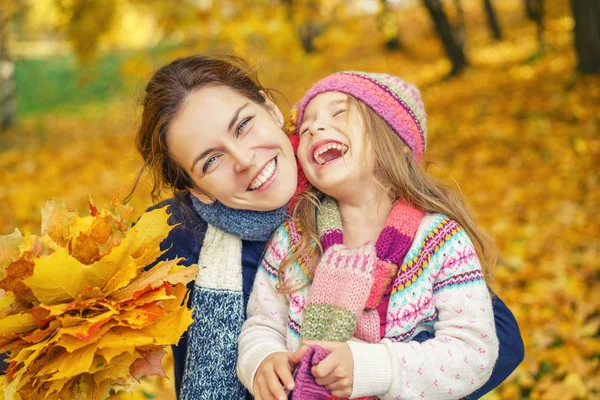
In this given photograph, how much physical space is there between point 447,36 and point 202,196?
9.70 meters

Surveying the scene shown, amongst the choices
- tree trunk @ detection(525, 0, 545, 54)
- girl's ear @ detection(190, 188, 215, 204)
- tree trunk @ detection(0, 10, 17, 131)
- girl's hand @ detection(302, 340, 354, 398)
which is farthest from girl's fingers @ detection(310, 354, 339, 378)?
tree trunk @ detection(525, 0, 545, 54)

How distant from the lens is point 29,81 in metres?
18.5

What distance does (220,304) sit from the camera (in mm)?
1909

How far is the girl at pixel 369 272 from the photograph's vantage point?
5.27 feet

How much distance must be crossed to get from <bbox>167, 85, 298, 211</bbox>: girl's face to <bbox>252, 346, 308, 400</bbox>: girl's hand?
1.62ft

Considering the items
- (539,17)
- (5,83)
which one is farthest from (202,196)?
(539,17)

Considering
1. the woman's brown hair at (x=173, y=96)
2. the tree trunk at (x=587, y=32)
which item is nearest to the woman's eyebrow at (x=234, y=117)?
the woman's brown hair at (x=173, y=96)

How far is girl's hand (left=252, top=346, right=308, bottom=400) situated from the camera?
1.58 meters

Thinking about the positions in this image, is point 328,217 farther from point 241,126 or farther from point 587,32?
point 587,32

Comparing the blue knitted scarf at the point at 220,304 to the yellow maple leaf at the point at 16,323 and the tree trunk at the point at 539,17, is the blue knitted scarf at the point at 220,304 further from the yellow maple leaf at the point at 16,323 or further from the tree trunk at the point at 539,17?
the tree trunk at the point at 539,17

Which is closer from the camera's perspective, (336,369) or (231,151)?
(336,369)

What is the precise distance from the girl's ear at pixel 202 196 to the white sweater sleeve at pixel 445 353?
2.25 ft

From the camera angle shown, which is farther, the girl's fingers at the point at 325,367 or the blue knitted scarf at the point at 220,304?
the blue knitted scarf at the point at 220,304

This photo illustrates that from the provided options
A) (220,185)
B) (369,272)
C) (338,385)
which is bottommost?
(338,385)
